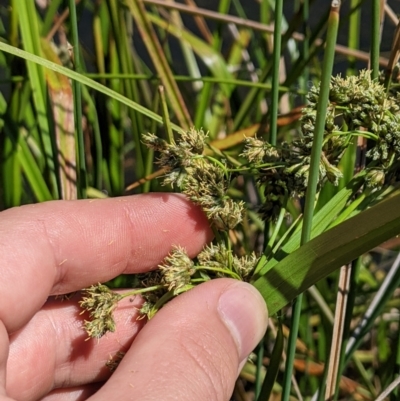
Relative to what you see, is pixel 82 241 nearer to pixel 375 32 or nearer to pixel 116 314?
pixel 116 314

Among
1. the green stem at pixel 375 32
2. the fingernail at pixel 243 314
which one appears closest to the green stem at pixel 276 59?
the green stem at pixel 375 32

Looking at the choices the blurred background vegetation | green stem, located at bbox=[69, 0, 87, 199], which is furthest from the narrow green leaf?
green stem, located at bbox=[69, 0, 87, 199]

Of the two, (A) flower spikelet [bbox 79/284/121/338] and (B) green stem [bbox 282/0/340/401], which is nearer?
(B) green stem [bbox 282/0/340/401]

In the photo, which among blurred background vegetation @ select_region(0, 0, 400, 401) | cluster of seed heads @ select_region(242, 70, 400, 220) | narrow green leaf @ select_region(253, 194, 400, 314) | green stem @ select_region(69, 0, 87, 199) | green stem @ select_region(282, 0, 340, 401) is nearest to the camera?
green stem @ select_region(282, 0, 340, 401)

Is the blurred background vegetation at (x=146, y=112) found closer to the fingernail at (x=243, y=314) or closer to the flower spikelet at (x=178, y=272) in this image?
the fingernail at (x=243, y=314)

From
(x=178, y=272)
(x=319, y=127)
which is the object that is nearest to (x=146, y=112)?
(x=178, y=272)

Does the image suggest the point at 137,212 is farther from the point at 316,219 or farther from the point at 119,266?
the point at 316,219

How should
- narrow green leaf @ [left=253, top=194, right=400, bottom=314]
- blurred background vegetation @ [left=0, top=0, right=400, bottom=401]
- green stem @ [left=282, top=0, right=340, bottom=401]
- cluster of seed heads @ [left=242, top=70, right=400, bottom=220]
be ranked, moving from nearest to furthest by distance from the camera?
green stem @ [left=282, top=0, right=340, bottom=401], narrow green leaf @ [left=253, top=194, right=400, bottom=314], cluster of seed heads @ [left=242, top=70, right=400, bottom=220], blurred background vegetation @ [left=0, top=0, right=400, bottom=401]

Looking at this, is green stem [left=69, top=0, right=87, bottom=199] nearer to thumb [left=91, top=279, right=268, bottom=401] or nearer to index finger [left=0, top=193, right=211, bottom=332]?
index finger [left=0, top=193, right=211, bottom=332]
